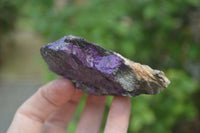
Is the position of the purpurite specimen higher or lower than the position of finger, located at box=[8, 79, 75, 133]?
higher

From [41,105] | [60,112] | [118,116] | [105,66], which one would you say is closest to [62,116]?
[60,112]

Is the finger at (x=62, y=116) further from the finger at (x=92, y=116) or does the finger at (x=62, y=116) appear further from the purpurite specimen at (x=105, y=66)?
the purpurite specimen at (x=105, y=66)

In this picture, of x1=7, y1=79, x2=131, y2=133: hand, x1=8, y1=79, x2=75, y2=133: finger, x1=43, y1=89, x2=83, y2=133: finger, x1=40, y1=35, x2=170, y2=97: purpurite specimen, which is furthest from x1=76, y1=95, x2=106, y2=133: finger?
x1=40, y1=35, x2=170, y2=97: purpurite specimen

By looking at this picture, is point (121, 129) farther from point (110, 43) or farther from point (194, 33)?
point (194, 33)

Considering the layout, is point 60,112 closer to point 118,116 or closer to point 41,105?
point 41,105

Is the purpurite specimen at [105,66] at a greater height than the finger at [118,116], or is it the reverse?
the purpurite specimen at [105,66]

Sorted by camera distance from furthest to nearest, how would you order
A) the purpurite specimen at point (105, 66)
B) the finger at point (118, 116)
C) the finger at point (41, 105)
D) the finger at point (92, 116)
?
the finger at point (92, 116), the finger at point (41, 105), the finger at point (118, 116), the purpurite specimen at point (105, 66)

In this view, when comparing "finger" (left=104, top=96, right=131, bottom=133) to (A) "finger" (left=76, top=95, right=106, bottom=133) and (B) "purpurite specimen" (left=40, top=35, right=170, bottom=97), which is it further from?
(A) "finger" (left=76, top=95, right=106, bottom=133)

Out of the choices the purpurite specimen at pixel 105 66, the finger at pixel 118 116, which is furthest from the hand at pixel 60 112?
the purpurite specimen at pixel 105 66
